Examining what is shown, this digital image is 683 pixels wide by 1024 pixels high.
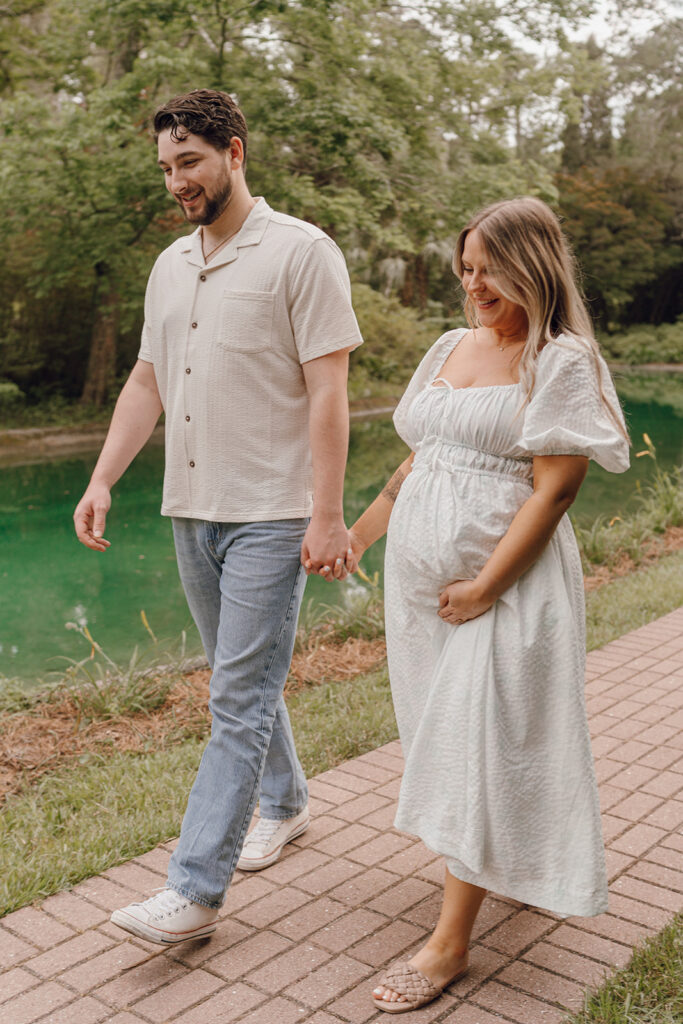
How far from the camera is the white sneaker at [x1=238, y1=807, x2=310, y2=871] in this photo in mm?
2889

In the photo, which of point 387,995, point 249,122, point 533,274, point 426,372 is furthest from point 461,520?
point 249,122

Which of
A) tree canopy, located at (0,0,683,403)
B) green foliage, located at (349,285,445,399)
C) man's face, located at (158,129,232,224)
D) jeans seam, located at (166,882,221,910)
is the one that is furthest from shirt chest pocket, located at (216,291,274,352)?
green foliage, located at (349,285,445,399)

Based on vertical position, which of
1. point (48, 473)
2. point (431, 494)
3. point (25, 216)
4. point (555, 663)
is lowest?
point (48, 473)

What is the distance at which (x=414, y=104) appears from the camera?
14891 millimetres

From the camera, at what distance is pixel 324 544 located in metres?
2.51

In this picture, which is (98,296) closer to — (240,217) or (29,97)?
(29,97)

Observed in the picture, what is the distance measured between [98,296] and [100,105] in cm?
606

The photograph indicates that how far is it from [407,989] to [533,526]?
3.49 feet

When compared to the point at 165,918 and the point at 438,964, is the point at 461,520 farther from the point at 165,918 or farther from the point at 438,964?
the point at 165,918

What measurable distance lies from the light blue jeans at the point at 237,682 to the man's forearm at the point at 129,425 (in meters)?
0.31

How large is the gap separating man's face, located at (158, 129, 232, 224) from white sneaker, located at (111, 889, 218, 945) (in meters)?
1.67


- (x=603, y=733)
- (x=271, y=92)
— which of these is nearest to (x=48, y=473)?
(x=271, y=92)

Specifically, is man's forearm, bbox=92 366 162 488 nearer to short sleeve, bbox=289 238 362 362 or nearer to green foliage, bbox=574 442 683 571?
short sleeve, bbox=289 238 362 362

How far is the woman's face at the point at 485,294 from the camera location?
87.1 inches
